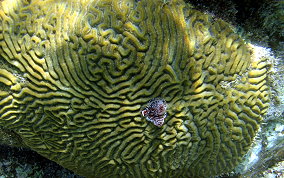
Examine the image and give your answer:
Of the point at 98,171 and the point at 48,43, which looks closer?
the point at 48,43

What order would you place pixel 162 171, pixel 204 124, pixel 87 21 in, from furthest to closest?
1. pixel 162 171
2. pixel 204 124
3. pixel 87 21

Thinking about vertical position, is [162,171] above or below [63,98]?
below

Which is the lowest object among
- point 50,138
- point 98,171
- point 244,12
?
point 98,171

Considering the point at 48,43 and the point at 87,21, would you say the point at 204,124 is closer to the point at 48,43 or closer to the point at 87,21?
the point at 87,21

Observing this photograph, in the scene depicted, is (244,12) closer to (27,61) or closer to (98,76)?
(98,76)

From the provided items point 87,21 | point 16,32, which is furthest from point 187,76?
point 16,32

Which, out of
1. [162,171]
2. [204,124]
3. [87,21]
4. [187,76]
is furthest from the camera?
[162,171]

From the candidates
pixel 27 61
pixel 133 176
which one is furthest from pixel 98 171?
pixel 27 61
